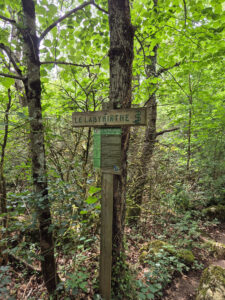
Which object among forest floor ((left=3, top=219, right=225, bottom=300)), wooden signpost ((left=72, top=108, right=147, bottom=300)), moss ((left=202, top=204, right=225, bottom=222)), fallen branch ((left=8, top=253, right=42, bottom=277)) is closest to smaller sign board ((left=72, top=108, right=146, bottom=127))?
wooden signpost ((left=72, top=108, right=147, bottom=300))

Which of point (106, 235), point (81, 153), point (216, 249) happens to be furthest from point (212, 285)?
point (81, 153)

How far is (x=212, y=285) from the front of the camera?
2.61 metres

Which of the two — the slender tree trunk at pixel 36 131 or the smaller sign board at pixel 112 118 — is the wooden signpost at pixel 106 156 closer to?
the smaller sign board at pixel 112 118

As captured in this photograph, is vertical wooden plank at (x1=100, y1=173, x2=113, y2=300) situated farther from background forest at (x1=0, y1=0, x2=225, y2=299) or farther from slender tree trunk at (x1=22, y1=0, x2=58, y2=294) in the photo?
slender tree trunk at (x1=22, y1=0, x2=58, y2=294)

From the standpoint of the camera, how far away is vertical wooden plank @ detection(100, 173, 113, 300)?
2.01 metres

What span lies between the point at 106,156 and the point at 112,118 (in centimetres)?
46

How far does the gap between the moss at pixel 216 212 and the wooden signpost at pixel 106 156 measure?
214 inches

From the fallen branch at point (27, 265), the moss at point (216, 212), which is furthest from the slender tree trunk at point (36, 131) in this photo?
the moss at point (216, 212)

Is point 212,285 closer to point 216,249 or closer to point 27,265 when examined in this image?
point 216,249

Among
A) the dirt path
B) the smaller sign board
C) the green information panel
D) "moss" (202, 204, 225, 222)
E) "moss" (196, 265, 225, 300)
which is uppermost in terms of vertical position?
the smaller sign board

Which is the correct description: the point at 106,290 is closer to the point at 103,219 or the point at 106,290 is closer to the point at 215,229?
the point at 103,219

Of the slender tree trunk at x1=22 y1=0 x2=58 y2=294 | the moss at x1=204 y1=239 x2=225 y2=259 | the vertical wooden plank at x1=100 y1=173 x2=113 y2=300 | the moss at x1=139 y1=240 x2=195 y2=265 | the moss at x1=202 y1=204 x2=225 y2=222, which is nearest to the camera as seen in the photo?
the vertical wooden plank at x1=100 y1=173 x2=113 y2=300

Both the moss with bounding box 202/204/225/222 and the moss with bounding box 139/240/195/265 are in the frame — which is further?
the moss with bounding box 202/204/225/222

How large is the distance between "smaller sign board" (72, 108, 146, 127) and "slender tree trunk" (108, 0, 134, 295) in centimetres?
36
